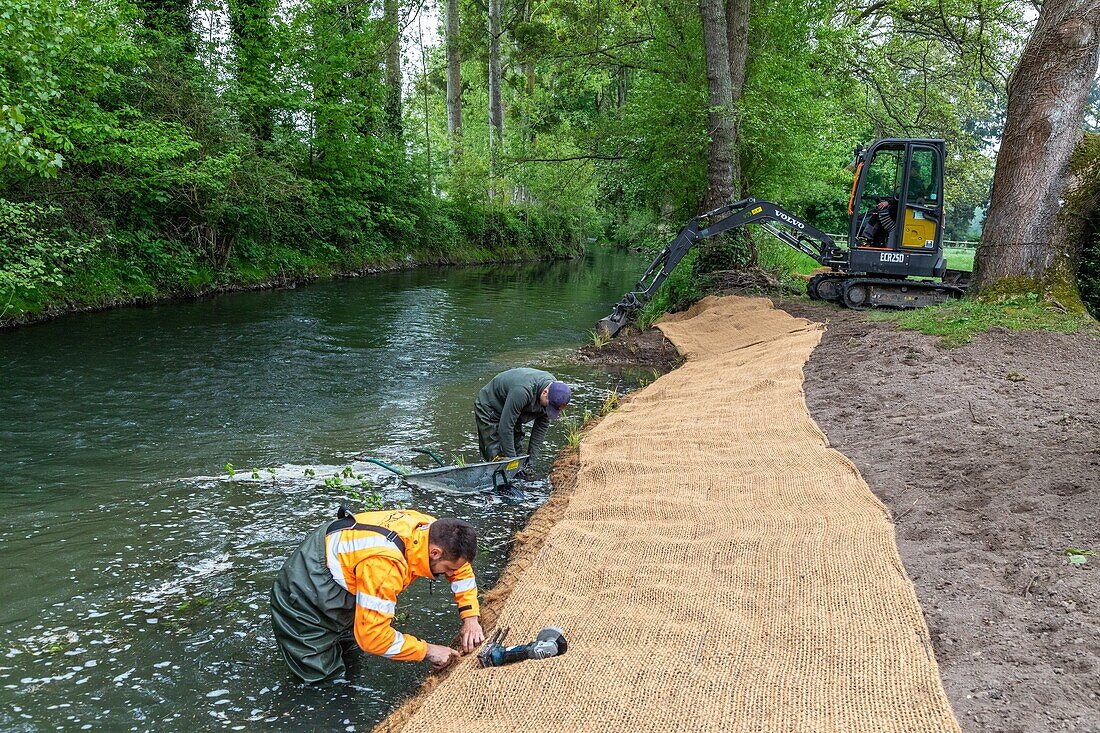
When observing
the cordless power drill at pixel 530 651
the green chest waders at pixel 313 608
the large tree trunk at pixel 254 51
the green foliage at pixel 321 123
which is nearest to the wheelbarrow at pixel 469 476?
the green chest waders at pixel 313 608

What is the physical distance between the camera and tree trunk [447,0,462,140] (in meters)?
26.7

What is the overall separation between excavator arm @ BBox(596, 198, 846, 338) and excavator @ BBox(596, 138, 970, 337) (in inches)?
0.7

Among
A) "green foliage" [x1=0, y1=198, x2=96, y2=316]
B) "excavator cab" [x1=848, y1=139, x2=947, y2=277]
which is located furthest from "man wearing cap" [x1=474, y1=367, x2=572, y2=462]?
"excavator cab" [x1=848, y1=139, x2=947, y2=277]

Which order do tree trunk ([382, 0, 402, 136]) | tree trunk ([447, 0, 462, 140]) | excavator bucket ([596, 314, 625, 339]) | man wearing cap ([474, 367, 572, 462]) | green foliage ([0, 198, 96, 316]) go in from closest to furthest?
man wearing cap ([474, 367, 572, 462]) → green foliage ([0, 198, 96, 316]) → excavator bucket ([596, 314, 625, 339]) → tree trunk ([382, 0, 402, 136]) → tree trunk ([447, 0, 462, 140])

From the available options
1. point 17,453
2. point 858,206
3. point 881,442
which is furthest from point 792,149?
point 17,453

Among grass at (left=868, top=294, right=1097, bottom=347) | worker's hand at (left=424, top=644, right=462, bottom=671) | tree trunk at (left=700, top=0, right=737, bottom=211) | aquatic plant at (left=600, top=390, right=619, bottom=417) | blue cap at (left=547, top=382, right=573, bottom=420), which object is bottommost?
worker's hand at (left=424, top=644, right=462, bottom=671)

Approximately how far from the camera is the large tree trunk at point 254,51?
65.7 feet

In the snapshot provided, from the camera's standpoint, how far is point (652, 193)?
17.7 m

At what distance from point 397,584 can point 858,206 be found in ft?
38.3

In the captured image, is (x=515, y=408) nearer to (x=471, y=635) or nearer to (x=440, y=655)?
(x=471, y=635)

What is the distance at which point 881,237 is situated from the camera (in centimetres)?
1332

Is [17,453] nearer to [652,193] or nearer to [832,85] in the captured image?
[652,193]

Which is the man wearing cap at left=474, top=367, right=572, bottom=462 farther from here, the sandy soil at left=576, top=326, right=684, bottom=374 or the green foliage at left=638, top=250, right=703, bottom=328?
the green foliage at left=638, top=250, right=703, bottom=328

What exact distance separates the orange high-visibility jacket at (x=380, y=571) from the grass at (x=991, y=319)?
7.25 meters
